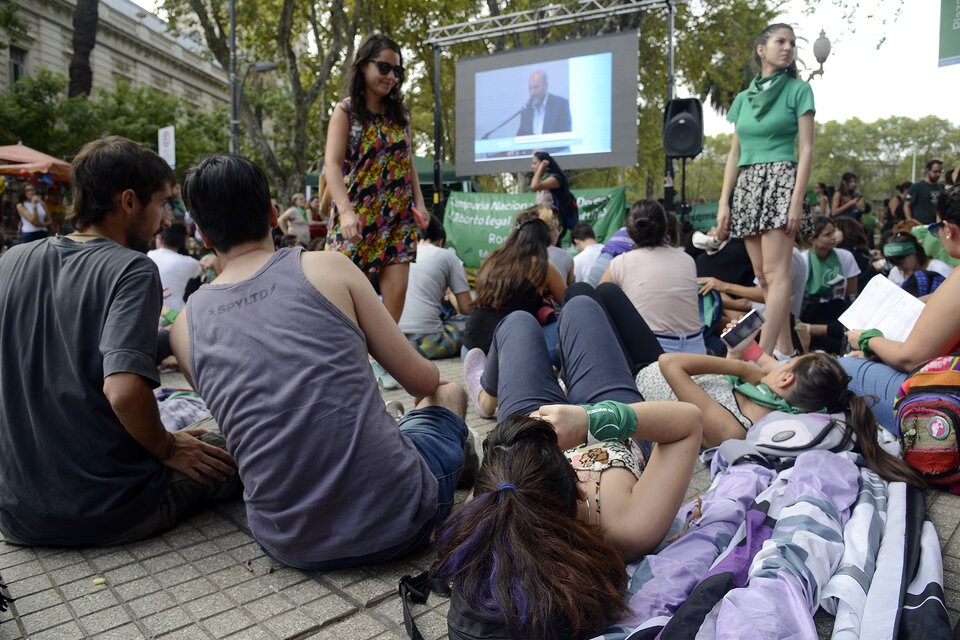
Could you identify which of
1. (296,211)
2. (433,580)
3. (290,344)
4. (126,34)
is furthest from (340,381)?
(126,34)

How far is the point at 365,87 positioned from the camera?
4.11m

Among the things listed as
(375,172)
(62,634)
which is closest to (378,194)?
(375,172)

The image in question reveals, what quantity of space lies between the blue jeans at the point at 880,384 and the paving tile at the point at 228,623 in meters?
2.68

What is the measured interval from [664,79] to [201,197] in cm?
2290

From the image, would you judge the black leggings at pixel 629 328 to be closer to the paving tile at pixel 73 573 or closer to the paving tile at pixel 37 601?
the paving tile at pixel 73 573

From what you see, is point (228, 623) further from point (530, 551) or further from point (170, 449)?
point (530, 551)

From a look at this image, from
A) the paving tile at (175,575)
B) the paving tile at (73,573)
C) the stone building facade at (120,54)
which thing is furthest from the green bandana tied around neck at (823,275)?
the stone building facade at (120,54)

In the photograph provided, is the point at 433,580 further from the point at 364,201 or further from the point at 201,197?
the point at 364,201

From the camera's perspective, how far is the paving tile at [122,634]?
5.98 feet

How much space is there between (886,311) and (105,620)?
140 inches

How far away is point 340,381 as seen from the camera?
1.92 metres

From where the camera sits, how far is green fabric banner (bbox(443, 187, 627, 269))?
9859mm

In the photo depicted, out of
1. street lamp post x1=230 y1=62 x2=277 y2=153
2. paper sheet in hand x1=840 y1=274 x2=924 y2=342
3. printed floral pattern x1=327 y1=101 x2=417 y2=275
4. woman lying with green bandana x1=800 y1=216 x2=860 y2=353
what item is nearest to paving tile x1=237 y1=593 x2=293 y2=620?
printed floral pattern x1=327 y1=101 x2=417 y2=275

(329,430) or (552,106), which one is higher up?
(552,106)
